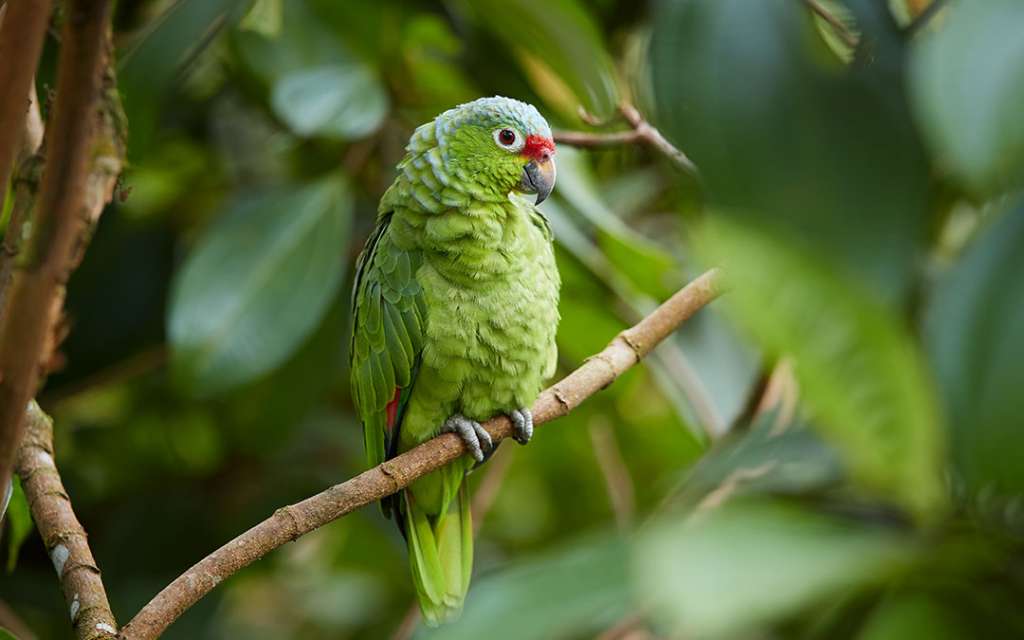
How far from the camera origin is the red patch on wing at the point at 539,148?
1.66 metres

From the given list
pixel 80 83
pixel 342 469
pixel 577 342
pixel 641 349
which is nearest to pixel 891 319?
pixel 80 83

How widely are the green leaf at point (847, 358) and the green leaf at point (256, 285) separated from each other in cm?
149

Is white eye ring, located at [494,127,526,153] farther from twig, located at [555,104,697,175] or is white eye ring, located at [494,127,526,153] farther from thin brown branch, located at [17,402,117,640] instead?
thin brown branch, located at [17,402,117,640]

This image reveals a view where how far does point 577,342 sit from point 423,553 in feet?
1.86

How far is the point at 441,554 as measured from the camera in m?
1.85

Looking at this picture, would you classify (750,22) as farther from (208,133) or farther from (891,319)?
(208,133)

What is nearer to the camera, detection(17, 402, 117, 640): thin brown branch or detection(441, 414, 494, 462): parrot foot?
detection(17, 402, 117, 640): thin brown branch

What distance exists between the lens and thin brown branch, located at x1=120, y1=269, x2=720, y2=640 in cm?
117

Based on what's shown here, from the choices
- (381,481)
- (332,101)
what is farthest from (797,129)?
(332,101)

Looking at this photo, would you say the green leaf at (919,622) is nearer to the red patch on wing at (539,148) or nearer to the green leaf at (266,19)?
the red patch on wing at (539,148)

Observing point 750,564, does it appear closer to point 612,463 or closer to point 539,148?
point 539,148

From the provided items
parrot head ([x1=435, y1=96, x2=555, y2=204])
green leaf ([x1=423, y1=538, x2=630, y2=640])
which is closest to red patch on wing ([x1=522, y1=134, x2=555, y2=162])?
parrot head ([x1=435, y1=96, x2=555, y2=204])

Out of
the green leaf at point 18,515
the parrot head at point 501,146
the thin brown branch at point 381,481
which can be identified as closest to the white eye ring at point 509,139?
the parrot head at point 501,146

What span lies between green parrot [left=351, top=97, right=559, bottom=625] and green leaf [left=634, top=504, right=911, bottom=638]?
→ 1.10 metres
